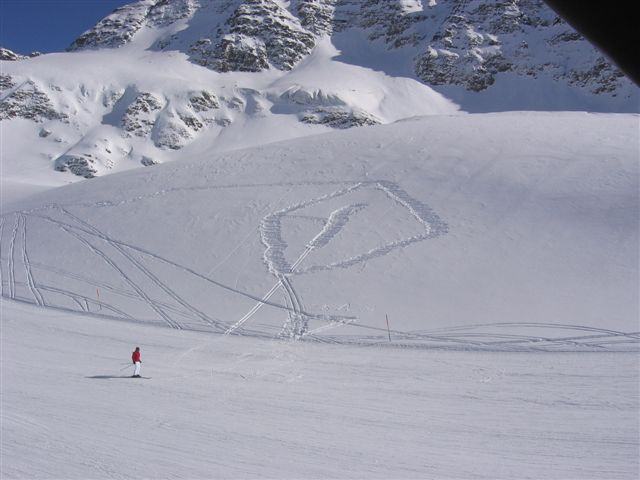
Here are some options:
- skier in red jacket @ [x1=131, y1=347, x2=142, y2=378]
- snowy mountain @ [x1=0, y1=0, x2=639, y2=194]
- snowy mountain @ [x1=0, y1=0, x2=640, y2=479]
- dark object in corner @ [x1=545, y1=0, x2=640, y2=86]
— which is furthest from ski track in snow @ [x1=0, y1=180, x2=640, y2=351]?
snowy mountain @ [x1=0, y1=0, x2=639, y2=194]

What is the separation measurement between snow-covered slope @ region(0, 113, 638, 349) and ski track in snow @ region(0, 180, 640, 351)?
8cm

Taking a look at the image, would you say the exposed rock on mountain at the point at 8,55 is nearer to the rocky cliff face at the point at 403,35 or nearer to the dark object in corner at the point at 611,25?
the rocky cliff face at the point at 403,35

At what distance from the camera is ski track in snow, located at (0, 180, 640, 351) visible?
14.8 m

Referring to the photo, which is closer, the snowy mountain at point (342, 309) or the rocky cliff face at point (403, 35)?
the snowy mountain at point (342, 309)

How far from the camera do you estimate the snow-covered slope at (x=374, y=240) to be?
17.1 meters

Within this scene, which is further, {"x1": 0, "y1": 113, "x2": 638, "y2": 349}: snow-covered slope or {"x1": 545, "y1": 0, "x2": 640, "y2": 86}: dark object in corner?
{"x1": 0, "y1": 113, "x2": 638, "y2": 349}: snow-covered slope

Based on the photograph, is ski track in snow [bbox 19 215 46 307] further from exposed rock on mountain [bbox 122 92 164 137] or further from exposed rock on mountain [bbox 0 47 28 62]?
exposed rock on mountain [bbox 0 47 28 62]

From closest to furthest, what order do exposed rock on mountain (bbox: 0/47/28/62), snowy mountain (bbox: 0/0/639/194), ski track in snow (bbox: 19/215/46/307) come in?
1. ski track in snow (bbox: 19/215/46/307)
2. snowy mountain (bbox: 0/0/639/194)
3. exposed rock on mountain (bbox: 0/47/28/62)

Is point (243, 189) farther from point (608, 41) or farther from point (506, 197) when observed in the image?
point (608, 41)

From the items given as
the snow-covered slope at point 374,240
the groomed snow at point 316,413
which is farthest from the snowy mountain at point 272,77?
the groomed snow at point 316,413

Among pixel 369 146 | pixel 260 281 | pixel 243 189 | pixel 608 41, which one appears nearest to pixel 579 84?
pixel 369 146

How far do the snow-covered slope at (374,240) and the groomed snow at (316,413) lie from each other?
Answer: 98.5 inches

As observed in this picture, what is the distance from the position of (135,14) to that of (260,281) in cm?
15531

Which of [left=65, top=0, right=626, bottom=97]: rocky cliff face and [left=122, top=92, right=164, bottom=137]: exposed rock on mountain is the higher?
[left=65, top=0, right=626, bottom=97]: rocky cliff face
